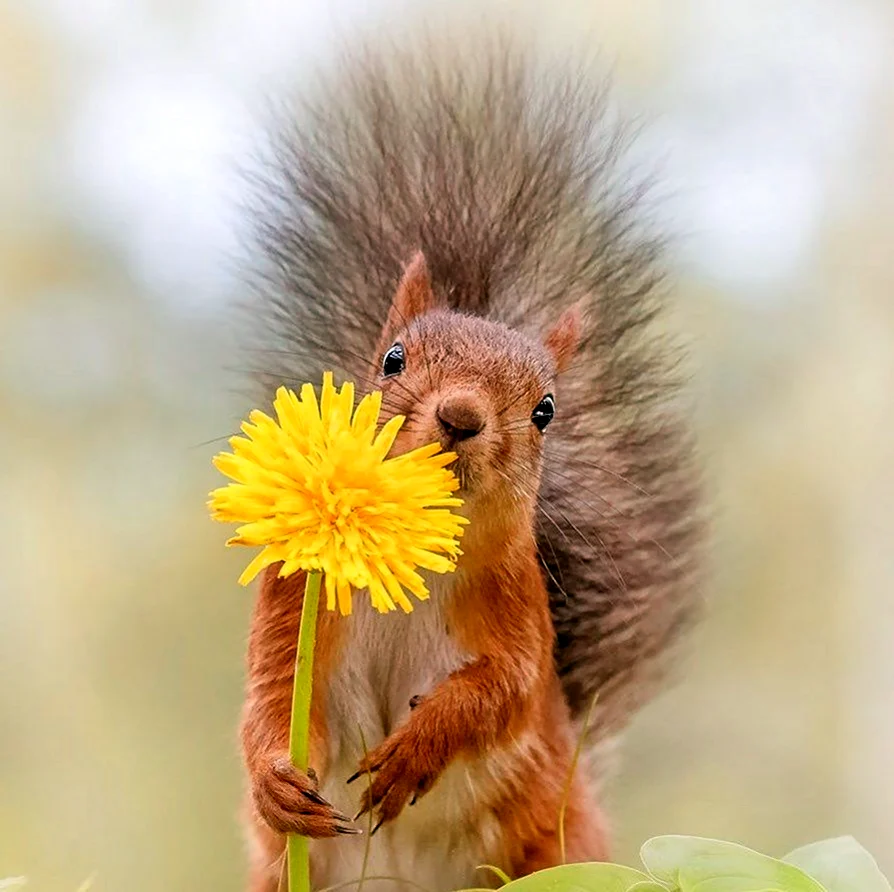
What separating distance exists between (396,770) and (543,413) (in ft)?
1.05

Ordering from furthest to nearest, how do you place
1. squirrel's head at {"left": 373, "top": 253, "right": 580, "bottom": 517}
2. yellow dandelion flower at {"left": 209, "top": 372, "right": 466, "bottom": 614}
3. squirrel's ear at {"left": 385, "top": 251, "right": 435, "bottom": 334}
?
squirrel's ear at {"left": 385, "top": 251, "right": 435, "bottom": 334}
squirrel's head at {"left": 373, "top": 253, "right": 580, "bottom": 517}
yellow dandelion flower at {"left": 209, "top": 372, "right": 466, "bottom": 614}

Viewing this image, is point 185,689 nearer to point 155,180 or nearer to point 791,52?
point 155,180

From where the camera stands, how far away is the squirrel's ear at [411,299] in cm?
85

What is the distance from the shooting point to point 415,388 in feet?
2.56

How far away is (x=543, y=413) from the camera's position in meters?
0.81

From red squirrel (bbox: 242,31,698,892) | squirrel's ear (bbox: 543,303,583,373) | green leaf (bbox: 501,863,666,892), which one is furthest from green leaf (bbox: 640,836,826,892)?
squirrel's ear (bbox: 543,303,583,373)

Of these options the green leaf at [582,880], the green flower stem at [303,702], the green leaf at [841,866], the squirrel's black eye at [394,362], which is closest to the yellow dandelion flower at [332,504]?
the green flower stem at [303,702]

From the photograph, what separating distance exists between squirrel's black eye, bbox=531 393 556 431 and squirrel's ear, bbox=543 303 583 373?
6 centimetres

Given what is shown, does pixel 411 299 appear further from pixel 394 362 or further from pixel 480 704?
pixel 480 704

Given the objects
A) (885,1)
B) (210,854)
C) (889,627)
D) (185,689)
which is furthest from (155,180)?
(889,627)

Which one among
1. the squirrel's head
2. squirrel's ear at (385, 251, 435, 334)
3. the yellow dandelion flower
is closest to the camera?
the yellow dandelion flower

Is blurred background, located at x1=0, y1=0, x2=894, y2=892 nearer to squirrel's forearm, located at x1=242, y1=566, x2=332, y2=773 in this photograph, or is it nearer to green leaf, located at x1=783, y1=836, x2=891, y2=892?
squirrel's forearm, located at x1=242, y1=566, x2=332, y2=773

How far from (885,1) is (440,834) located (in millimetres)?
1012

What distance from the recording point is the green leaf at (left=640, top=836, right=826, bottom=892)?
704 millimetres
